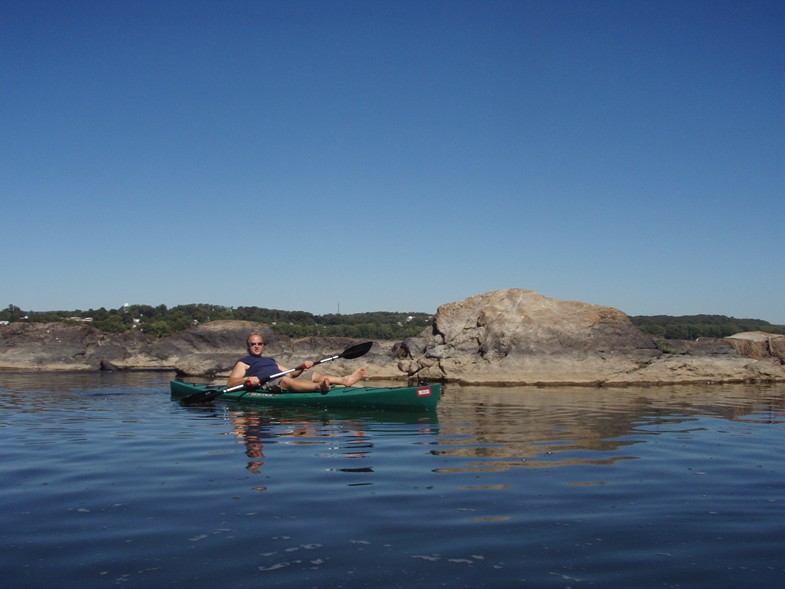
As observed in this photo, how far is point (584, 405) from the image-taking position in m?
12.4

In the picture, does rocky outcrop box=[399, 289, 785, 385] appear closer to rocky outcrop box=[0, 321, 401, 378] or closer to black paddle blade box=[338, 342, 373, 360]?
rocky outcrop box=[0, 321, 401, 378]

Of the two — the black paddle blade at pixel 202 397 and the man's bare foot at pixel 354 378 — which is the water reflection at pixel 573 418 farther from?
the black paddle blade at pixel 202 397

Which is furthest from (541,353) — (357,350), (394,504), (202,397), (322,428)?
(394,504)

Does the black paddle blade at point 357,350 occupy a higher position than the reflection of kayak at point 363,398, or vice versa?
the black paddle blade at point 357,350

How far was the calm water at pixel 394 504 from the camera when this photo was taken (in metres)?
3.52

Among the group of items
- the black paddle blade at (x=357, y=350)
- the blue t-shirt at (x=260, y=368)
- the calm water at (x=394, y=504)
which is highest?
the black paddle blade at (x=357, y=350)

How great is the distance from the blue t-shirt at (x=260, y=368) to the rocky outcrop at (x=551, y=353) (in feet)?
24.5

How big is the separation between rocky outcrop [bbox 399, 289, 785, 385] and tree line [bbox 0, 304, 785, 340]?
21350 millimetres

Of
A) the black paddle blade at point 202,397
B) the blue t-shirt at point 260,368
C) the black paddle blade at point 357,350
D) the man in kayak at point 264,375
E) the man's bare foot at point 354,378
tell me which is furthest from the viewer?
the black paddle blade at point 357,350

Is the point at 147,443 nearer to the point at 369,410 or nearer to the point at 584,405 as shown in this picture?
the point at 369,410

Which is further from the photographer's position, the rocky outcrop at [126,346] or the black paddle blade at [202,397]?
the rocky outcrop at [126,346]

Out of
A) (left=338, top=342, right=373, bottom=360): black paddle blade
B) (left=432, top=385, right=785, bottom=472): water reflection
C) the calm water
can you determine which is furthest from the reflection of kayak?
(left=338, top=342, right=373, bottom=360): black paddle blade

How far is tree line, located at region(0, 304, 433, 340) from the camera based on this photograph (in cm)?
4497

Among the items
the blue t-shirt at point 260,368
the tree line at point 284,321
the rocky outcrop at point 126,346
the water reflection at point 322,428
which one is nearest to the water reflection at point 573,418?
the water reflection at point 322,428
